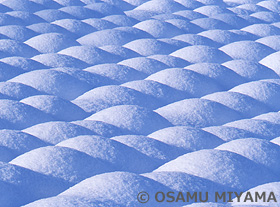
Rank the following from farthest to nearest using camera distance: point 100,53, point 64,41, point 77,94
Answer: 1. point 64,41
2. point 100,53
3. point 77,94

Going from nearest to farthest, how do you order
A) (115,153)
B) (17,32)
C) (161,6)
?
(115,153)
(17,32)
(161,6)

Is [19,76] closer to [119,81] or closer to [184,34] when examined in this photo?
[119,81]

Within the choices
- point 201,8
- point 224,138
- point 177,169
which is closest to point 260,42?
point 201,8

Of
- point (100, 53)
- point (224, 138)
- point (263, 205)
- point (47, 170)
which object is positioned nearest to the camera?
point (263, 205)

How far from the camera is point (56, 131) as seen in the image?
3.15 feet

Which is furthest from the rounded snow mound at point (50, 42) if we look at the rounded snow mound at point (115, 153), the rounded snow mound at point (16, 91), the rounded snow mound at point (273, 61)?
the rounded snow mound at point (115, 153)

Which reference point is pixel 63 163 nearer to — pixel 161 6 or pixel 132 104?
pixel 132 104

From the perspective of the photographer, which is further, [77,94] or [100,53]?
[100,53]

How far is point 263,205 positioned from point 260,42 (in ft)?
3.31

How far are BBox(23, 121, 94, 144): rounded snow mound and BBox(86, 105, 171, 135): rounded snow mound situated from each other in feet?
0.24

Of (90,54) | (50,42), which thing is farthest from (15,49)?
(90,54)

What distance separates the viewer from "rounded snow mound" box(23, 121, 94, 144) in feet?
3.12

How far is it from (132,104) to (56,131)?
229 mm

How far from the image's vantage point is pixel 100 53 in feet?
A: 4.77
